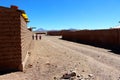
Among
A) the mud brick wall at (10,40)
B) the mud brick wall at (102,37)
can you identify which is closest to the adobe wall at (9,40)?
the mud brick wall at (10,40)

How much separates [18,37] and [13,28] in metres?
0.45

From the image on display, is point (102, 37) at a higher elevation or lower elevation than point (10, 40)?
lower

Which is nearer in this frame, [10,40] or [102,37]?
[10,40]

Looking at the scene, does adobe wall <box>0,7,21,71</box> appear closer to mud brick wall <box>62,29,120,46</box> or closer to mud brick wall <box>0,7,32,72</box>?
mud brick wall <box>0,7,32,72</box>

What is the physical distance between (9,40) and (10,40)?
0.04 meters

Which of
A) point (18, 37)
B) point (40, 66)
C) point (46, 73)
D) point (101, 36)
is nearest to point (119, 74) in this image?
point (46, 73)

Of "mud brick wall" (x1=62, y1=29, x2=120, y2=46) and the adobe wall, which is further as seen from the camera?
"mud brick wall" (x1=62, y1=29, x2=120, y2=46)

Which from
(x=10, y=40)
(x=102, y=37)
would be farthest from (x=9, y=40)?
(x=102, y=37)

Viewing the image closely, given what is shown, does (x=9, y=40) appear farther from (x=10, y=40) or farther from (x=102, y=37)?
(x=102, y=37)

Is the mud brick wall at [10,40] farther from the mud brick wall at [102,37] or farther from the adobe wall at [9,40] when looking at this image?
the mud brick wall at [102,37]

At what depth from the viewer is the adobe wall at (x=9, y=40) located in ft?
30.1

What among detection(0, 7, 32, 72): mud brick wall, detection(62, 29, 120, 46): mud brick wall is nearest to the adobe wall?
detection(0, 7, 32, 72): mud brick wall

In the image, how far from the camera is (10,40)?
9.24 meters

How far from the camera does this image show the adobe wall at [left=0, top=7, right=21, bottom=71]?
916 centimetres
